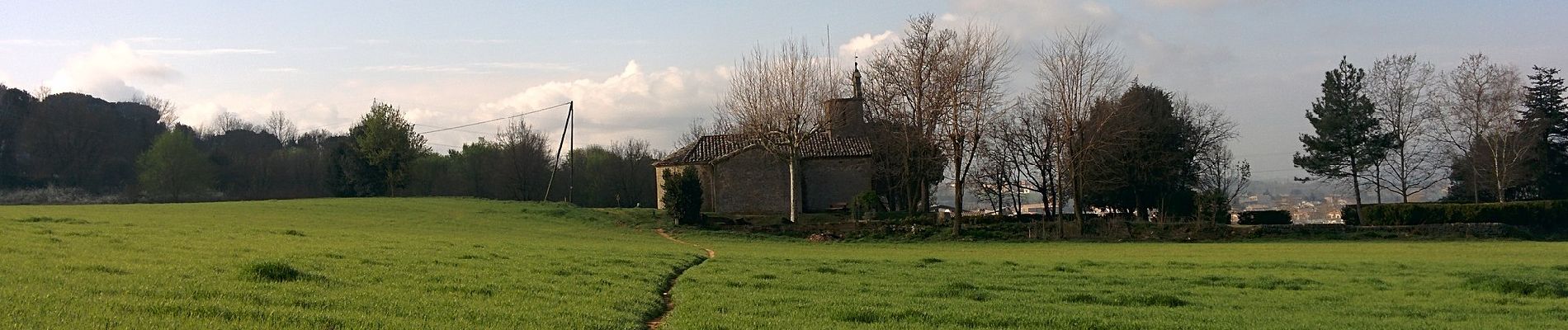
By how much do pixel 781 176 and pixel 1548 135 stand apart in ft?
133

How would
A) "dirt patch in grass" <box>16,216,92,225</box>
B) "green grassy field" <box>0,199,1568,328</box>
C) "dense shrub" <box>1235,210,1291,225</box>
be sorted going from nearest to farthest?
"green grassy field" <box>0,199,1568,328</box>, "dirt patch in grass" <box>16,216,92,225</box>, "dense shrub" <box>1235,210,1291,225</box>

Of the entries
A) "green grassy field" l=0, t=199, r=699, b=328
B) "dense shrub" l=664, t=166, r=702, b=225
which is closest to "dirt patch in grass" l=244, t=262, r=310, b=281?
"green grassy field" l=0, t=199, r=699, b=328

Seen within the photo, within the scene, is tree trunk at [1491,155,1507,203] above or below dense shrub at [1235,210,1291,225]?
above

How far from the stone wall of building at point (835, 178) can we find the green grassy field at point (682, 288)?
28.2 m

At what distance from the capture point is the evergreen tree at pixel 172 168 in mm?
69000

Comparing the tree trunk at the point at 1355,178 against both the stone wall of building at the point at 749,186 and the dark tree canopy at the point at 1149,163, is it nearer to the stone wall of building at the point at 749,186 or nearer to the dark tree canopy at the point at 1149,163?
the dark tree canopy at the point at 1149,163

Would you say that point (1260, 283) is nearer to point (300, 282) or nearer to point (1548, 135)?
point (300, 282)

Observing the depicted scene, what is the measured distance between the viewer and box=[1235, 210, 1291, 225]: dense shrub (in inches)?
1778

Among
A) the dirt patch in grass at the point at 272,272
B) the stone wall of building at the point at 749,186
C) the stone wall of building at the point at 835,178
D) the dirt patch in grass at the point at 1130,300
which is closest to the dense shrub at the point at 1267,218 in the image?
the stone wall of building at the point at 835,178

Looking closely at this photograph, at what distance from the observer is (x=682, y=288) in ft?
44.5

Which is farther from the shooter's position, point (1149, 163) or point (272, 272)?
point (1149, 163)

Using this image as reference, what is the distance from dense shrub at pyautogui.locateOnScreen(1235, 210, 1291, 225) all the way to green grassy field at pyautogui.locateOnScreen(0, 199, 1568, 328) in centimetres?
2068

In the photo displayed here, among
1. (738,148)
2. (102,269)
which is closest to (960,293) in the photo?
(102,269)

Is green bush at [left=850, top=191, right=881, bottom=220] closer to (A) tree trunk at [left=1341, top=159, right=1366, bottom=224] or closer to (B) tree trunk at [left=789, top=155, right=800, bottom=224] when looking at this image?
A: (B) tree trunk at [left=789, top=155, right=800, bottom=224]
